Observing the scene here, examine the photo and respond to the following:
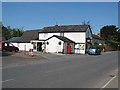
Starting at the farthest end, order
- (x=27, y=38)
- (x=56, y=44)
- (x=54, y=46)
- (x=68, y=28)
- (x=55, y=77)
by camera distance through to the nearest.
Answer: (x=27, y=38), (x=68, y=28), (x=54, y=46), (x=56, y=44), (x=55, y=77)

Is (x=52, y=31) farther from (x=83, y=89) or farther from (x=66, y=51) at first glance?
(x=83, y=89)

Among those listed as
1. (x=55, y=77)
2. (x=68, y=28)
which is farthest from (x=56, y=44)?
(x=55, y=77)

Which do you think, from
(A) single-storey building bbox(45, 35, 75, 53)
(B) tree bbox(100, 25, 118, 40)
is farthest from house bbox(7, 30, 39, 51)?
(B) tree bbox(100, 25, 118, 40)

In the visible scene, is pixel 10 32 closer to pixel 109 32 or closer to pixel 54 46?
pixel 109 32

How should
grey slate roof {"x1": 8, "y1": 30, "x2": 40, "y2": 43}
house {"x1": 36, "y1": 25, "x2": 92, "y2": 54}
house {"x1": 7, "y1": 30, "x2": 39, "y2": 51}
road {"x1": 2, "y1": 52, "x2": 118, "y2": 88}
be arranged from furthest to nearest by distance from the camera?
1. grey slate roof {"x1": 8, "y1": 30, "x2": 40, "y2": 43}
2. house {"x1": 7, "y1": 30, "x2": 39, "y2": 51}
3. house {"x1": 36, "y1": 25, "x2": 92, "y2": 54}
4. road {"x1": 2, "y1": 52, "x2": 118, "y2": 88}

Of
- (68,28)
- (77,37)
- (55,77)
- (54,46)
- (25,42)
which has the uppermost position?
(68,28)

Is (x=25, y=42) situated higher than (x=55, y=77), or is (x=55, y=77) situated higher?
(x=25, y=42)

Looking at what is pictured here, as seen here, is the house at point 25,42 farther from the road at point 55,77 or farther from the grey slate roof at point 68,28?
the road at point 55,77

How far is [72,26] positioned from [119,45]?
152 ft

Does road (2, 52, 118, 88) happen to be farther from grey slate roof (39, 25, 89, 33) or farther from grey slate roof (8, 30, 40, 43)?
grey slate roof (8, 30, 40, 43)

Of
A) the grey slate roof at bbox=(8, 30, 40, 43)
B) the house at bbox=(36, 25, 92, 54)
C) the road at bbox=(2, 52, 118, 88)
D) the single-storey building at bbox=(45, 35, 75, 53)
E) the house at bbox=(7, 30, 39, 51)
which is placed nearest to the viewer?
the road at bbox=(2, 52, 118, 88)

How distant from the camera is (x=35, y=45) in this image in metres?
62.5

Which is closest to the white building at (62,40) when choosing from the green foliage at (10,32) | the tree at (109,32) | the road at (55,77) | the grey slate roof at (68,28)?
the grey slate roof at (68,28)

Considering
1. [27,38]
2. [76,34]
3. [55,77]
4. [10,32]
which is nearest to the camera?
[55,77]
